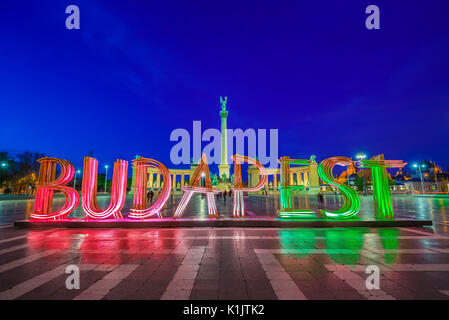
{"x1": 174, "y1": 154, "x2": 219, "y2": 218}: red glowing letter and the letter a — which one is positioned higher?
{"x1": 174, "y1": 154, "x2": 219, "y2": 218}: red glowing letter

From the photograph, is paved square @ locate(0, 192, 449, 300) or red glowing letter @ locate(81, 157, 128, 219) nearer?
paved square @ locate(0, 192, 449, 300)

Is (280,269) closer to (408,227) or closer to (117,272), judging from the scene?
(117,272)

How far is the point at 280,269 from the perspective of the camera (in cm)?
522

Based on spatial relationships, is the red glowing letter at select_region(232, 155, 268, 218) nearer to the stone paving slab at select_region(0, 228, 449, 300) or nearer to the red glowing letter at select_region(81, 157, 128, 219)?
the stone paving slab at select_region(0, 228, 449, 300)

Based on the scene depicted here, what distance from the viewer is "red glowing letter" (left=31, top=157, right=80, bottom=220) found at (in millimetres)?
11359

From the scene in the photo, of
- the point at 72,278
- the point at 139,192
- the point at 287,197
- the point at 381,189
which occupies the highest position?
the point at 381,189

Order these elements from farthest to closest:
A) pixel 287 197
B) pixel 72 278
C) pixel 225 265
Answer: pixel 287 197 → pixel 225 265 → pixel 72 278

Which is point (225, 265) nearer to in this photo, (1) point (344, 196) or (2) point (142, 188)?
(2) point (142, 188)

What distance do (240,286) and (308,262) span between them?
8.05 feet

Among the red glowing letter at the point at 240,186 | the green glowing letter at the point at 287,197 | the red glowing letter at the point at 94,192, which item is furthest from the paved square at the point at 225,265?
the red glowing letter at the point at 240,186

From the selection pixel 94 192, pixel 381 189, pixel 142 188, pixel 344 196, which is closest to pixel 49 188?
pixel 94 192

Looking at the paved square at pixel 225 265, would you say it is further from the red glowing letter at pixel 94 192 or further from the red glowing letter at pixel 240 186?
the red glowing letter at pixel 240 186

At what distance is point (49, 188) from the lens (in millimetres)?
11461

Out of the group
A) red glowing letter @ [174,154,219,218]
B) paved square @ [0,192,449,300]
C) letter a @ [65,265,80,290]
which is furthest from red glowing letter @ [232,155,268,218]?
letter a @ [65,265,80,290]
